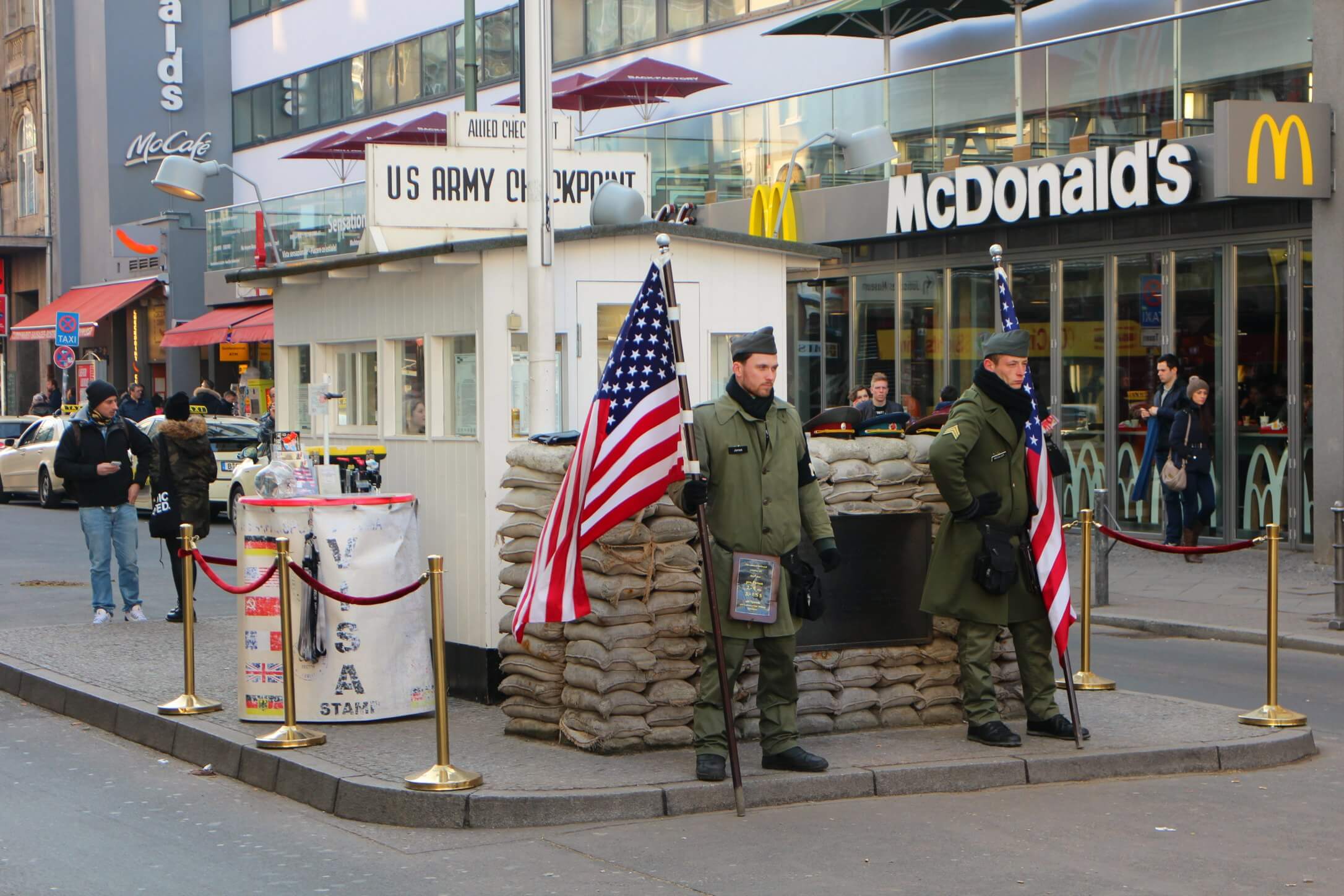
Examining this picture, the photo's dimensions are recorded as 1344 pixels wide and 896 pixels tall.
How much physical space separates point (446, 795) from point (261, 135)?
38853mm

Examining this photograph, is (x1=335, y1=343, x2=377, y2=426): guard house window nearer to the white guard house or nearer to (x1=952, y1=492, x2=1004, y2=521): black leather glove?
the white guard house

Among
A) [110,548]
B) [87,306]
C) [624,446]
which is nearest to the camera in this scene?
[624,446]

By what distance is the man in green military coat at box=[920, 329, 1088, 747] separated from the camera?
782 centimetres

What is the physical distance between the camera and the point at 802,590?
730cm

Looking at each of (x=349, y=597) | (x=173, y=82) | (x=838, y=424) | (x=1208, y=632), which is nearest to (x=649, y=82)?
(x=1208, y=632)

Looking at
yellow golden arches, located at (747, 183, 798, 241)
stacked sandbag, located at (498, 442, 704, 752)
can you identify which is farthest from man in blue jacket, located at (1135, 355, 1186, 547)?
stacked sandbag, located at (498, 442, 704, 752)

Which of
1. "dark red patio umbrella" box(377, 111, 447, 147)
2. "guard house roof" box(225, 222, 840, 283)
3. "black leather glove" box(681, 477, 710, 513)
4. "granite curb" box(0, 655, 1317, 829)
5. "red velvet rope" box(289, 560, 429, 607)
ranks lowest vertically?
"granite curb" box(0, 655, 1317, 829)

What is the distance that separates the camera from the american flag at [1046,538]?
26.0ft

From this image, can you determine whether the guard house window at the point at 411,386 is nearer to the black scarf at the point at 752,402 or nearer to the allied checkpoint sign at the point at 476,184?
the allied checkpoint sign at the point at 476,184

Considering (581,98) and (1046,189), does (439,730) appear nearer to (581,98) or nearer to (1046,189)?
(1046,189)

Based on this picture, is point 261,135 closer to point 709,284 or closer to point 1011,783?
point 709,284

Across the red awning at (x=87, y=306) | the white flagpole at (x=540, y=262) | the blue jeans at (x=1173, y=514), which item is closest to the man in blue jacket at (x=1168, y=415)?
the blue jeans at (x=1173, y=514)

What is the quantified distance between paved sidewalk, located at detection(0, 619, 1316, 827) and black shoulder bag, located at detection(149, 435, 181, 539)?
3.45m

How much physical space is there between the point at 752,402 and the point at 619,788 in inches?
70.8
